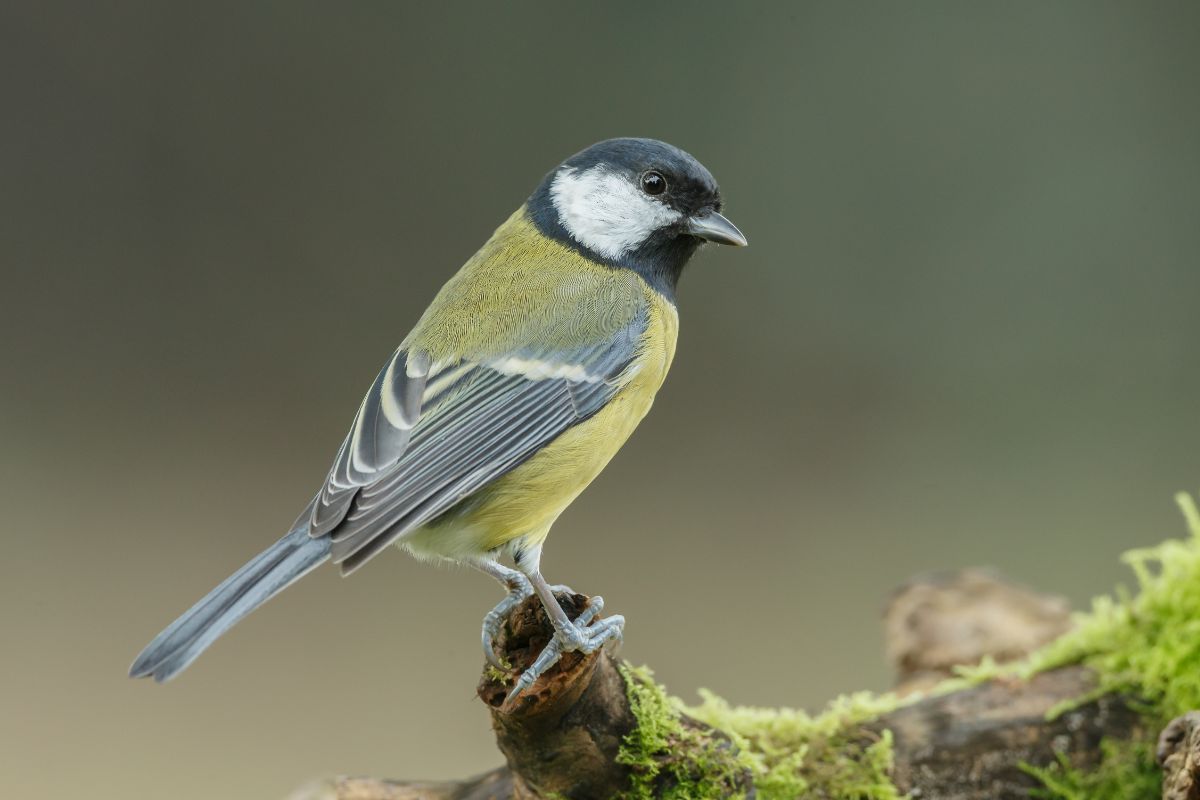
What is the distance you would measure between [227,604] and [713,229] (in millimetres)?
1130

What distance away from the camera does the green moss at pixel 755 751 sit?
1.77m

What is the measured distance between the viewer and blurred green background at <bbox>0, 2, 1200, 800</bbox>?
3830mm

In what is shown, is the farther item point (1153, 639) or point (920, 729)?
point (1153, 639)

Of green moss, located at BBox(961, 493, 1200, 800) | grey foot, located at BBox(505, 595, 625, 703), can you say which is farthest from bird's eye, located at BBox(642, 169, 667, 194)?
→ green moss, located at BBox(961, 493, 1200, 800)

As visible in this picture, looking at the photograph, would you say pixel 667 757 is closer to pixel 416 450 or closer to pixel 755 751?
pixel 755 751

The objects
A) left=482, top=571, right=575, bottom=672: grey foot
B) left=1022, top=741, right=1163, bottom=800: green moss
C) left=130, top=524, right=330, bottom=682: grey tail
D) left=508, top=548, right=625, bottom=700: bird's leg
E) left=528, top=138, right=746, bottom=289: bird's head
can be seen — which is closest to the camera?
left=130, top=524, right=330, bottom=682: grey tail

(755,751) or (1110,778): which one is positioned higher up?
(755,751)

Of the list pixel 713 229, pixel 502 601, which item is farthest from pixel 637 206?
pixel 502 601

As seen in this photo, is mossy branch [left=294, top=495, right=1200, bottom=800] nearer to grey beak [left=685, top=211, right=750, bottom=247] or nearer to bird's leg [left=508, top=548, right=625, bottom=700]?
bird's leg [left=508, top=548, right=625, bottom=700]

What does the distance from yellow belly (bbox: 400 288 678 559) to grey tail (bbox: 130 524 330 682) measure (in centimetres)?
22

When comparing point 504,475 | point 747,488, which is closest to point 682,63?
point 747,488

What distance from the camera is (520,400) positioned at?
1.92m

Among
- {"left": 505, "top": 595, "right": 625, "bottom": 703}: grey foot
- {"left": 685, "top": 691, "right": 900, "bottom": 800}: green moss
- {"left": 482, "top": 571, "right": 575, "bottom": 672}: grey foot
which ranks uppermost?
{"left": 482, "top": 571, "right": 575, "bottom": 672}: grey foot

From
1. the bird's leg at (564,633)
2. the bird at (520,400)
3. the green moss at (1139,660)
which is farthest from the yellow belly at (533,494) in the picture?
the green moss at (1139,660)
